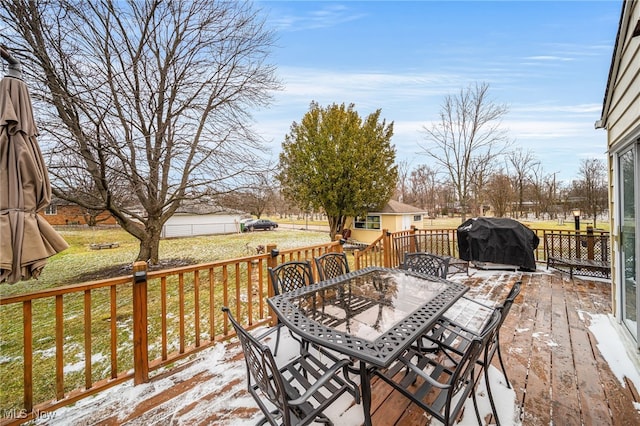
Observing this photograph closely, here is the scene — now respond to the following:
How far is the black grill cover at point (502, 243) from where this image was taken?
5.56 meters

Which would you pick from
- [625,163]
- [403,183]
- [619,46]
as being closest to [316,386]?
[625,163]

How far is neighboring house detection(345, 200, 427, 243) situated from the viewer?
1499 cm

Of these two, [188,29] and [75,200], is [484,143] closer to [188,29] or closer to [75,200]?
[188,29]

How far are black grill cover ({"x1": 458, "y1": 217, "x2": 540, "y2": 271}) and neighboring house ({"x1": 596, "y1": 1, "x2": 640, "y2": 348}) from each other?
2282 millimetres

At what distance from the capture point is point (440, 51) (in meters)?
7.34

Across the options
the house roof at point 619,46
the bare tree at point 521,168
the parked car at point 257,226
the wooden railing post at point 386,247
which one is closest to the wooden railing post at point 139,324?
the wooden railing post at point 386,247

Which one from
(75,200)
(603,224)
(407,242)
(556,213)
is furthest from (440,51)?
(556,213)

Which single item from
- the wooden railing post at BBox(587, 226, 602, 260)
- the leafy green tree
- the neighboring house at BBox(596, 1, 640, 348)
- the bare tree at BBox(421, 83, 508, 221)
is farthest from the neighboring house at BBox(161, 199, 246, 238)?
the neighboring house at BBox(596, 1, 640, 348)

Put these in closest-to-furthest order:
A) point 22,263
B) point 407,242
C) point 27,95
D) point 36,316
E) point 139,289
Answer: point 22,263, point 27,95, point 139,289, point 36,316, point 407,242

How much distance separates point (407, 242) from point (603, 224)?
18.3 m

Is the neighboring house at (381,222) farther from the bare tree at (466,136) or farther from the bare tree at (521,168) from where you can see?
A: the bare tree at (521,168)

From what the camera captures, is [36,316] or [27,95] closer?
[27,95]

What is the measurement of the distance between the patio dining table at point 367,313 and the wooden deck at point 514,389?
63 cm

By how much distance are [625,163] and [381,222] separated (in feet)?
41.4
